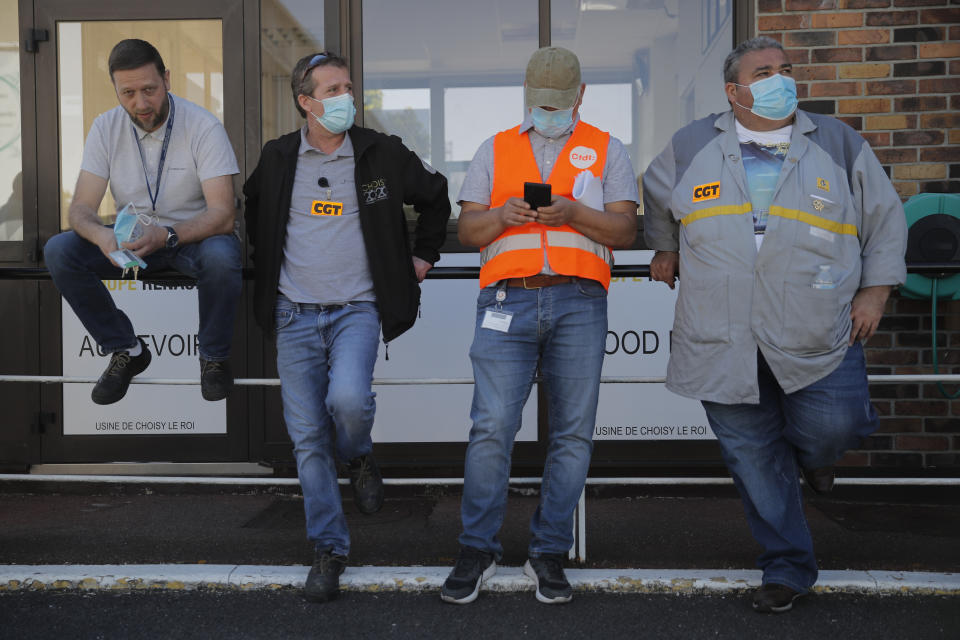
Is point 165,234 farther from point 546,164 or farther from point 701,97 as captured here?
point 701,97

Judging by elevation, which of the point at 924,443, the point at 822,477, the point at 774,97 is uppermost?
the point at 774,97

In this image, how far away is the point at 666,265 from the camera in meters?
3.20

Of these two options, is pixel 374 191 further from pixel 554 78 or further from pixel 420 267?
pixel 554 78

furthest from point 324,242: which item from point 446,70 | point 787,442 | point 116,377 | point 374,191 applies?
point 446,70

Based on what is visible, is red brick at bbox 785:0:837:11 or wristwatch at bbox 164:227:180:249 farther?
red brick at bbox 785:0:837:11

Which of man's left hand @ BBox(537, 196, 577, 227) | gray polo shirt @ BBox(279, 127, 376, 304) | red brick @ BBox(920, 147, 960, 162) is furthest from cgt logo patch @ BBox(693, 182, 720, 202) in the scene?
red brick @ BBox(920, 147, 960, 162)

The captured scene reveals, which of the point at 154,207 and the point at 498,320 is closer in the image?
the point at 498,320

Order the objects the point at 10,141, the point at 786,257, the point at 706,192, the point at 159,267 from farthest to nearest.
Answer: the point at 10,141 < the point at 159,267 < the point at 706,192 < the point at 786,257

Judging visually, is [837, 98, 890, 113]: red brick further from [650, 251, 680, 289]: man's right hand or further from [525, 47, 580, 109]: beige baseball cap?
[525, 47, 580, 109]: beige baseball cap

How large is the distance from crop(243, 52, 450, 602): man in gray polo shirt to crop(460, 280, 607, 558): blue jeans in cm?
40

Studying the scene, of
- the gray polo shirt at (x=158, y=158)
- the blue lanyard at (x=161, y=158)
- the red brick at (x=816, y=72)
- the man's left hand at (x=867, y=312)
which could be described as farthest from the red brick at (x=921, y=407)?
the blue lanyard at (x=161, y=158)

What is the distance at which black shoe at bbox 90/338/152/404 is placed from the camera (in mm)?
3389

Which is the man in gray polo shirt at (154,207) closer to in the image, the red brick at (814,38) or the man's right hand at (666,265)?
the man's right hand at (666,265)

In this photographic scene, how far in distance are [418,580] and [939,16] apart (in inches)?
154
